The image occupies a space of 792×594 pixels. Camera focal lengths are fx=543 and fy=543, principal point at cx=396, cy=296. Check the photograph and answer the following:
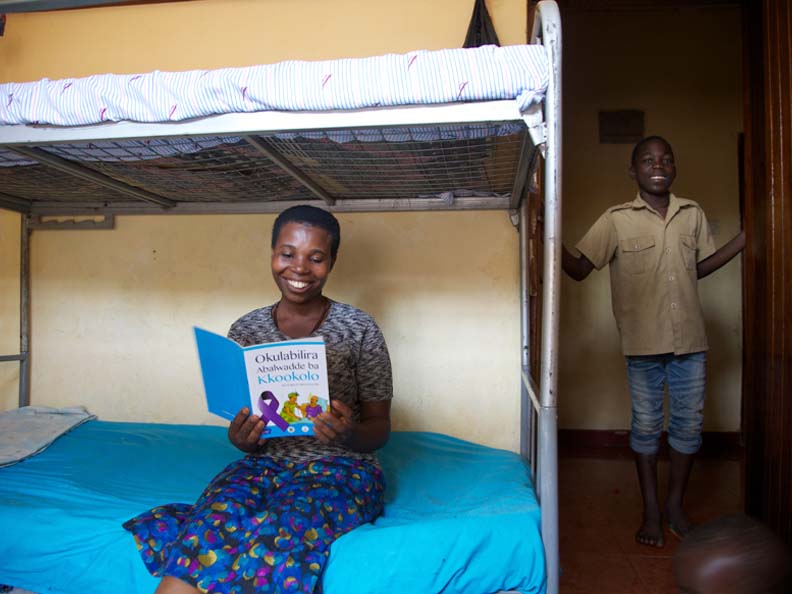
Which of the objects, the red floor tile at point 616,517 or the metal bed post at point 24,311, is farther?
the metal bed post at point 24,311

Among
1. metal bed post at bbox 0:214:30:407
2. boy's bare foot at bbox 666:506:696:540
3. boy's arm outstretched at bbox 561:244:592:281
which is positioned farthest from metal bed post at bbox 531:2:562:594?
metal bed post at bbox 0:214:30:407

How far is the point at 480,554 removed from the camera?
1.38 m

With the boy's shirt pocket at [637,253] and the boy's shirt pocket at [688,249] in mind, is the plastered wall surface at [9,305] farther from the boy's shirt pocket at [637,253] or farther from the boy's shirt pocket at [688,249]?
the boy's shirt pocket at [688,249]

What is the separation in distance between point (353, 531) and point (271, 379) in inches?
17.6

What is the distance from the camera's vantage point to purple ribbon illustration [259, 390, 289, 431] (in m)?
1.40

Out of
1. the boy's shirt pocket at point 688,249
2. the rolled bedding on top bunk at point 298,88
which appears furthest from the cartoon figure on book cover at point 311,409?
the boy's shirt pocket at point 688,249

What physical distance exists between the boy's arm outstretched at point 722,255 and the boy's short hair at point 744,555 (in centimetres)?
152

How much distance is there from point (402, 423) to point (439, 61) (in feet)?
5.50

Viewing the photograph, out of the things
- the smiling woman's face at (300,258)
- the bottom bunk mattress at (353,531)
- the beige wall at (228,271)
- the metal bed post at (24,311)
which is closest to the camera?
the bottom bunk mattress at (353,531)

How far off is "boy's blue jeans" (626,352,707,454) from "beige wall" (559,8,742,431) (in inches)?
59.3

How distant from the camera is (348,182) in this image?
213 cm

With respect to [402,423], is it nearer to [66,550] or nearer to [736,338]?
[66,550]

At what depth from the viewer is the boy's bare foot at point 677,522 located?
226 cm

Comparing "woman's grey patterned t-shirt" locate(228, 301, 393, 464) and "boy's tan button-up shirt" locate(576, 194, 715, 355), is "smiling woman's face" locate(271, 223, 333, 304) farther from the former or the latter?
"boy's tan button-up shirt" locate(576, 194, 715, 355)
